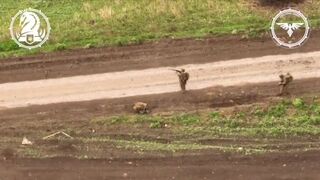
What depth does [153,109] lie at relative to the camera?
25.9m

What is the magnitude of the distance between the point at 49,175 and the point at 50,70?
22.0 feet

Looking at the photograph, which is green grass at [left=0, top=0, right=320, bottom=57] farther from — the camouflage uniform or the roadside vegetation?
the roadside vegetation

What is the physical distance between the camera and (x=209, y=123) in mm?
24922

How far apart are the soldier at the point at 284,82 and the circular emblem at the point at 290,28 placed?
3.02 meters

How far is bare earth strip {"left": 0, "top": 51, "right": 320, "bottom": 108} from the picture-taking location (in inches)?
1059

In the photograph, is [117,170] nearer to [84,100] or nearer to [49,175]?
[49,175]

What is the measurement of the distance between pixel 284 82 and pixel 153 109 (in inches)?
199

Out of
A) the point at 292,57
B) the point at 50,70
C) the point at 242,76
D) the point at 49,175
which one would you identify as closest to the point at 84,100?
the point at 50,70

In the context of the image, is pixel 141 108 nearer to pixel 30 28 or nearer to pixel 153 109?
pixel 153 109

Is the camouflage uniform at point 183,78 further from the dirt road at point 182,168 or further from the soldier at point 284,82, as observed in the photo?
the dirt road at point 182,168

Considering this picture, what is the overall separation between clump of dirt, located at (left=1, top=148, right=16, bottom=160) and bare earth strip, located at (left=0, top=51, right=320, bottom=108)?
2.83 meters

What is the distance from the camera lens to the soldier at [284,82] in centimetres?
2581
